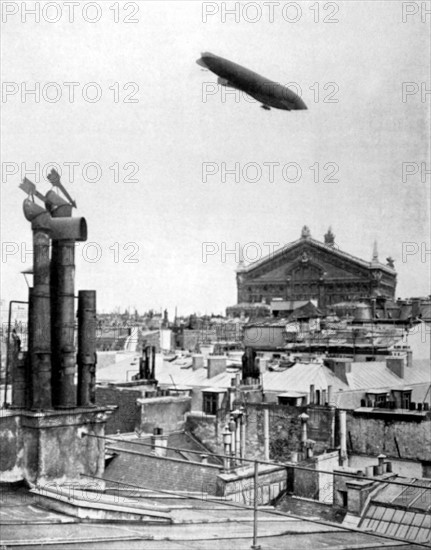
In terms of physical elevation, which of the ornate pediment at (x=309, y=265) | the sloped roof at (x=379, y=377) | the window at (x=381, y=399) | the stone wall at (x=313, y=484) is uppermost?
the ornate pediment at (x=309, y=265)

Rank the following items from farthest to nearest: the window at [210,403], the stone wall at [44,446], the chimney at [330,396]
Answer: the window at [210,403] < the chimney at [330,396] < the stone wall at [44,446]

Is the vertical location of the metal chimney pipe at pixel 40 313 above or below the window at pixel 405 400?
above

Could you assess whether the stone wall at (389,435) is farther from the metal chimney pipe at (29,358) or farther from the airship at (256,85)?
the metal chimney pipe at (29,358)

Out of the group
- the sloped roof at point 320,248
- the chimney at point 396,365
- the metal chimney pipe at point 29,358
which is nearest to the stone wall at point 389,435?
the chimney at point 396,365

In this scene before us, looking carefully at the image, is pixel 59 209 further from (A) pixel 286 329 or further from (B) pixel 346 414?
(A) pixel 286 329

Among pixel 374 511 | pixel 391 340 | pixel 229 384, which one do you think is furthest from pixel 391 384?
pixel 374 511

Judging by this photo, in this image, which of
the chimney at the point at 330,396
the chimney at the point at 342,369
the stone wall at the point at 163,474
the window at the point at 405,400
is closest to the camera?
the stone wall at the point at 163,474

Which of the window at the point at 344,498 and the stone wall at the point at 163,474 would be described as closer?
the window at the point at 344,498

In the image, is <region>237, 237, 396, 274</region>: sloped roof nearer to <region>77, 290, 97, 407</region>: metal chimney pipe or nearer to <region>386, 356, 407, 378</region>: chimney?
<region>386, 356, 407, 378</region>: chimney
